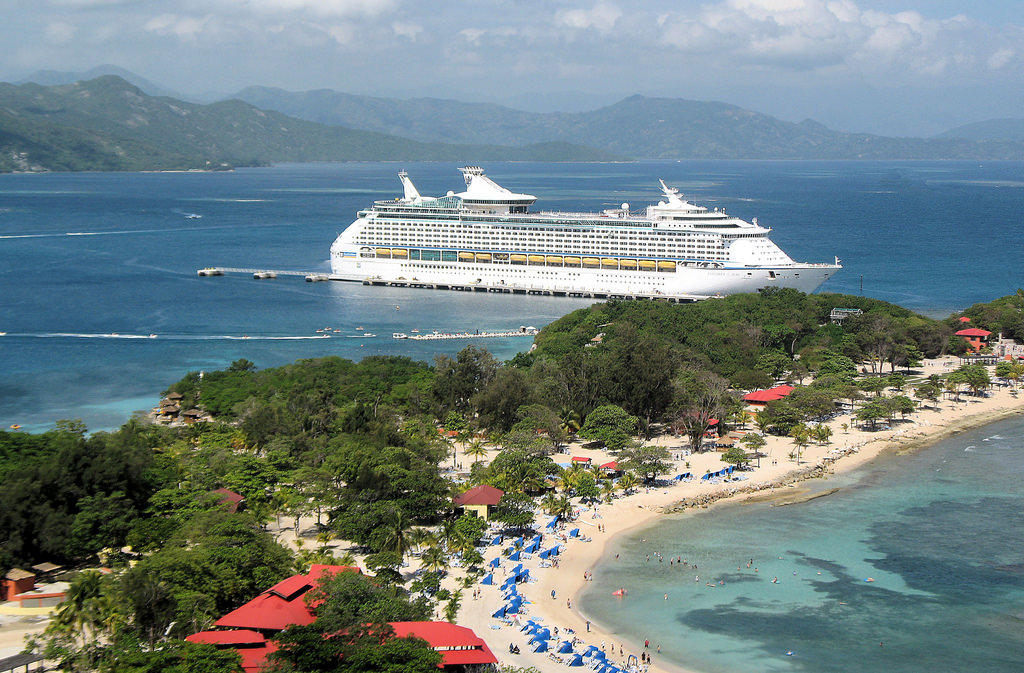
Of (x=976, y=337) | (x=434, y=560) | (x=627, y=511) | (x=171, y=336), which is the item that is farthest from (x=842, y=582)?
(x=171, y=336)

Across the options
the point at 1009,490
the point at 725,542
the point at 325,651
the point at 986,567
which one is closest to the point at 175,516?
the point at 325,651

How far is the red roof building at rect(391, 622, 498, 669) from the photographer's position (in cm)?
2167

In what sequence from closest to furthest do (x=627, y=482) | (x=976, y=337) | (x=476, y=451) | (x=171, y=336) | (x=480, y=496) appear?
(x=480, y=496) < (x=627, y=482) < (x=476, y=451) < (x=976, y=337) < (x=171, y=336)

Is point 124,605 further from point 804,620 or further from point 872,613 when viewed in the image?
point 872,613

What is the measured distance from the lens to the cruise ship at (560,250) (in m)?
71.6

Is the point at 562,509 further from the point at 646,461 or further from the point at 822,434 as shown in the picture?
the point at 822,434

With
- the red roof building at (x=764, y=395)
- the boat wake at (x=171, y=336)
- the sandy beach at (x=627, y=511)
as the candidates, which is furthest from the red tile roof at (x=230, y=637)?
the boat wake at (x=171, y=336)

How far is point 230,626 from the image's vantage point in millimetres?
22641

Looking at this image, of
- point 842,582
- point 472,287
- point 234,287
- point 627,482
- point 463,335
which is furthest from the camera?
point 472,287

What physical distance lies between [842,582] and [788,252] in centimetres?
7100

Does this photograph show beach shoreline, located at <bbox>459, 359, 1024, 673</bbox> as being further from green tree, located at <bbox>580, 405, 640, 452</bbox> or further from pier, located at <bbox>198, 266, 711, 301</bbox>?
pier, located at <bbox>198, 266, 711, 301</bbox>

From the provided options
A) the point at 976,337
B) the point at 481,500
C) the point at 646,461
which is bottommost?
the point at 481,500

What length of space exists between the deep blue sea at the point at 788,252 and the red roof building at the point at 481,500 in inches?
167

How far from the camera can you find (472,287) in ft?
266
